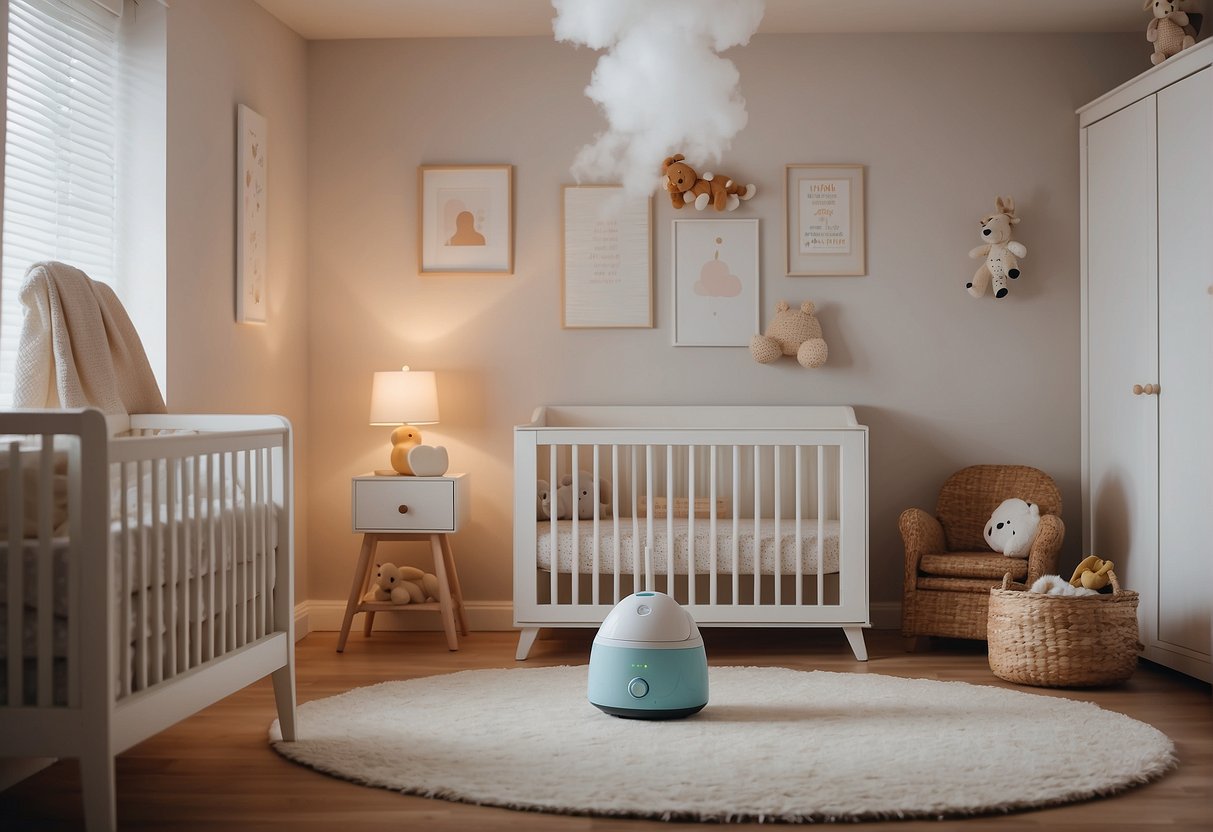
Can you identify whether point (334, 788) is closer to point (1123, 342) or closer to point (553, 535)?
point (553, 535)

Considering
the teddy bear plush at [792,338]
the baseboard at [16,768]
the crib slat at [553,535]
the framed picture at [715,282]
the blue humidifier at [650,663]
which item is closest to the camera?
the baseboard at [16,768]

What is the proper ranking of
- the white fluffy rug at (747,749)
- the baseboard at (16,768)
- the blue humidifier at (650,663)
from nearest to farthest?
the white fluffy rug at (747,749) < the baseboard at (16,768) < the blue humidifier at (650,663)

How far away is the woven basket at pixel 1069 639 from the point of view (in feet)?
10.1

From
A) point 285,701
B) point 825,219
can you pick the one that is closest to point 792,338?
point 825,219

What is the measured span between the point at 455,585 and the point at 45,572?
2171 millimetres

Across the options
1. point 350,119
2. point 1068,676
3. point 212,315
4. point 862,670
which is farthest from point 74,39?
point 1068,676

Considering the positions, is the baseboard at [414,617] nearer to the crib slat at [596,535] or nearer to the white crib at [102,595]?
the crib slat at [596,535]

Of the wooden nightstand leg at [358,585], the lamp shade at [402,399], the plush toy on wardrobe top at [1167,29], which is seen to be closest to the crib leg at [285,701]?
the wooden nightstand leg at [358,585]

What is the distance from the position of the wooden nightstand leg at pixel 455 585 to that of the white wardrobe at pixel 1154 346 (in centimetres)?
216

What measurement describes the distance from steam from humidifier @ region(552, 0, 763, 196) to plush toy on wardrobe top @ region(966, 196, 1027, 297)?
0.95 m

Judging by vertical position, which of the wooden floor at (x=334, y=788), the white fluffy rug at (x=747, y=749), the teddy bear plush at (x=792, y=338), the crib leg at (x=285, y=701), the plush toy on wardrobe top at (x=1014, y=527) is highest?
the teddy bear plush at (x=792, y=338)

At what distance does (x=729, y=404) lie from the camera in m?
4.07

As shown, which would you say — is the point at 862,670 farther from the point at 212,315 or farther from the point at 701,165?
the point at 212,315

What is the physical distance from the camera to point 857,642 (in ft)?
11.5
